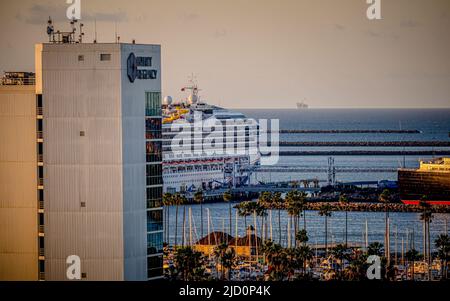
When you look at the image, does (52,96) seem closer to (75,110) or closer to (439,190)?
(75,110)

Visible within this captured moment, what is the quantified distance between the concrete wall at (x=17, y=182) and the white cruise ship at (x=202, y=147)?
6280 cm

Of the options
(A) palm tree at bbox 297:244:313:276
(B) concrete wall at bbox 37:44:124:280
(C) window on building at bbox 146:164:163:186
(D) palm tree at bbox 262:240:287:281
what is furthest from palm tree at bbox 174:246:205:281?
(B) concrete wall at bbox 37:44:124:280

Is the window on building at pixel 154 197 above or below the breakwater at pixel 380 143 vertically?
below

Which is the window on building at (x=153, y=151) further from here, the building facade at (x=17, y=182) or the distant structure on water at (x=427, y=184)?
the distant structure on water at (x=427, y=184)

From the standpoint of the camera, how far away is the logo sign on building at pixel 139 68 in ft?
96.2

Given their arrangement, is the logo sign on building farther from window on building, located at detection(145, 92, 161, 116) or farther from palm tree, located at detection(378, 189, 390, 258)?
palm tree, located at detection(378, 189, 390, 258)

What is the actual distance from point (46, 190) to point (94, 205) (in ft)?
4.25

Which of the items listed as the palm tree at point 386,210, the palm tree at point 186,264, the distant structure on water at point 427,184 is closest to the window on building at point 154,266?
the palm tree at point 186,264

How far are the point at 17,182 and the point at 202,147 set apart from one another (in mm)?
71486

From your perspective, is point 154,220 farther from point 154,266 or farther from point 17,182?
point 17,182

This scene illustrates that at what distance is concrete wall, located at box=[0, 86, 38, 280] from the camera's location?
29297 millimetres

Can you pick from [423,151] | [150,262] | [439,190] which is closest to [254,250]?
[150,262]

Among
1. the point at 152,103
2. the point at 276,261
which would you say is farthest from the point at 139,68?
the point at 276,261
